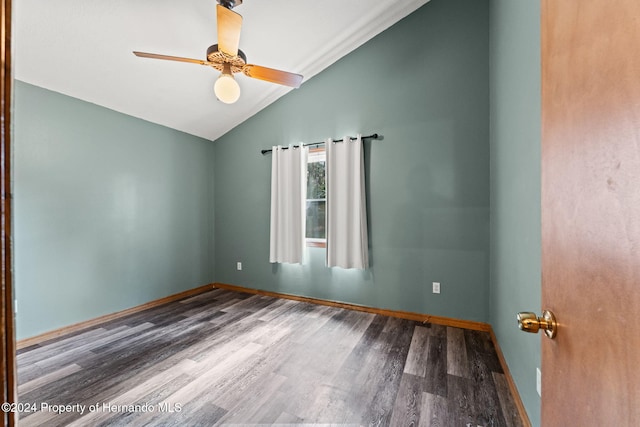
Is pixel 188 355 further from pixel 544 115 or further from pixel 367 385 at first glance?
pixel 544 115

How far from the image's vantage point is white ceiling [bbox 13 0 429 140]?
1977 mm

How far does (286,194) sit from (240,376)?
2.10 metres

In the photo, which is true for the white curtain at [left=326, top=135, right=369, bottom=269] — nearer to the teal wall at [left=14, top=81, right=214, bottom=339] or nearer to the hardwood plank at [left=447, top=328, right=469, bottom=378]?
the hardwood plank at [left=447, top=328, right=469, bottom=378]

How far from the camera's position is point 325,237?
3.34 m

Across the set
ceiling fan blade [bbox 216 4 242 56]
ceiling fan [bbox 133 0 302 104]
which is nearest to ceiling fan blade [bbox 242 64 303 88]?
ceiling fan [bbox 133 0 302 104]

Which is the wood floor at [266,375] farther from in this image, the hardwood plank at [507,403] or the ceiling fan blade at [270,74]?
the ceiling fan blade at [270,74]

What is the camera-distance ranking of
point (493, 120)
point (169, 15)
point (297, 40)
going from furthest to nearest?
point (297, 40)
point (493, 120)
point (169, 15)

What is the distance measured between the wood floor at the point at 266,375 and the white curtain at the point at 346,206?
2.28 feet

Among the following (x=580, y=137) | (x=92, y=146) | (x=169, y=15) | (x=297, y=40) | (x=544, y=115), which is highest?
(x=297, y=40)

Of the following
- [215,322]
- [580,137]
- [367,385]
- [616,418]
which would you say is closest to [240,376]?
[367,385]

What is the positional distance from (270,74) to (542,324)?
227cm

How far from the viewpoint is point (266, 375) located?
6.23 feet

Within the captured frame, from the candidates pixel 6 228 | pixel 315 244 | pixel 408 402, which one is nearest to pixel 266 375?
pixel 408 402

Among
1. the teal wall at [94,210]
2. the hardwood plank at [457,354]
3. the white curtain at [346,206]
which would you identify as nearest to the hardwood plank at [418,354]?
the hardwood plank at [457,354]
